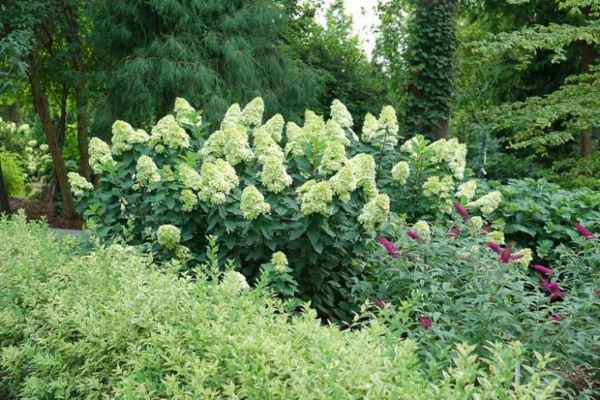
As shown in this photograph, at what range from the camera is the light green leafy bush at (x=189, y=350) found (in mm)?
2145

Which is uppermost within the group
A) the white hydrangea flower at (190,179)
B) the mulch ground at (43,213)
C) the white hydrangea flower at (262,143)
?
the white hydrangea flower at (262,143)

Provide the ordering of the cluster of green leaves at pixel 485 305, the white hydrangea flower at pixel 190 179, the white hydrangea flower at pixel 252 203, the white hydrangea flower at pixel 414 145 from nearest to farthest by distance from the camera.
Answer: the cluster of green leaves at pixel 485 305 < the white hydrangea flower at pixel 252 203 < the white hydrangea flower at pixel 190 179 < the white hydrangea flower at pixel 414 145

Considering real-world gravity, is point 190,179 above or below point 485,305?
above

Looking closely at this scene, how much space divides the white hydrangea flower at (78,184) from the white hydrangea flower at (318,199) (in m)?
1.84

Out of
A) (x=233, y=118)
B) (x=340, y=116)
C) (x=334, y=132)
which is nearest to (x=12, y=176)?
(x=233, y=118)

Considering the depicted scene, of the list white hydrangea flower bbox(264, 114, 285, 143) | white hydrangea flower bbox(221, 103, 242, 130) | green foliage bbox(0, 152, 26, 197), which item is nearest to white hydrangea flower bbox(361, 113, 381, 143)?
white hydrangea flower bbox(264, 114, 285, 143)

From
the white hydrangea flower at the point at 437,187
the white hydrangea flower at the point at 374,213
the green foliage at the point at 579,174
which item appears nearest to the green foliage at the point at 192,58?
the green foliage at the point at 579,174

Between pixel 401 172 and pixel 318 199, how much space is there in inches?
46.5

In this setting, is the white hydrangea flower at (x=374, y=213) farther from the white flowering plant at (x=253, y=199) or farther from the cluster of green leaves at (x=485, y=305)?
the cluster of green leaves at (x=485, y=305)

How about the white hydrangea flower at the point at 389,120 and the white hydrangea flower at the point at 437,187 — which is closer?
the white hydrangea flower at the point at 437,187

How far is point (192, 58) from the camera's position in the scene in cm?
929

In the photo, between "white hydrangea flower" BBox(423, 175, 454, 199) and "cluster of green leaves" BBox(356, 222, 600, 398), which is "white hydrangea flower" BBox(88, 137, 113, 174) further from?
"white hydrangea flower" BBox(423, 175, 454, 199)

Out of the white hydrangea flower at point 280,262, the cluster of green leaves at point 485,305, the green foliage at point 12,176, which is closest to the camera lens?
the cluster of green leaves at point 485,305

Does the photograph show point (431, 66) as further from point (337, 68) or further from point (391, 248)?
point (391, 248)
